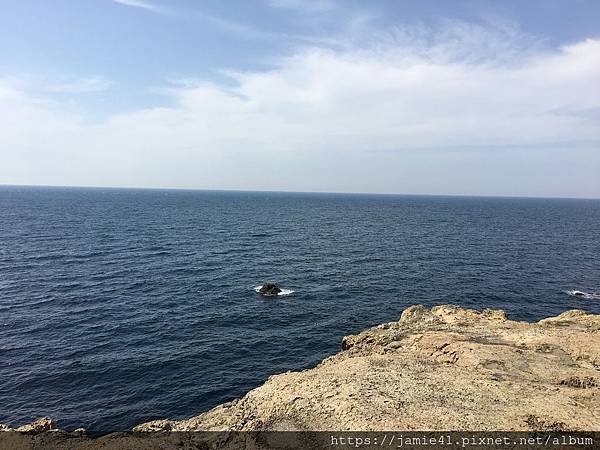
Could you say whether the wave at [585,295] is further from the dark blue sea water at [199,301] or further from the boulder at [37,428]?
the boulder at [37,428]

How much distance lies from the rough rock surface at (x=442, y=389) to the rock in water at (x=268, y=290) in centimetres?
2642

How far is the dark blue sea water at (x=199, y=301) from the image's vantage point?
32125mm

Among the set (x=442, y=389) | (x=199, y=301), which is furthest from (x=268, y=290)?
(x=442, y=389)

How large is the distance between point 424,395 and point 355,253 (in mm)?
63898

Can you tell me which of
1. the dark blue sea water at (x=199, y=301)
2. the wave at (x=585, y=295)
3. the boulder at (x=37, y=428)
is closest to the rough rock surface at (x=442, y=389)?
the boulder at (x=37, y=428)

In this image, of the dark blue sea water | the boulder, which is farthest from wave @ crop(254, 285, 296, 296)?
the boulder

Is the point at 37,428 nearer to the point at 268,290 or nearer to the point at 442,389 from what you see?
the point at 442,389

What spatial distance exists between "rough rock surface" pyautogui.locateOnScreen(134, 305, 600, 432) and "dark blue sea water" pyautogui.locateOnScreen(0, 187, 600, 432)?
10813mm

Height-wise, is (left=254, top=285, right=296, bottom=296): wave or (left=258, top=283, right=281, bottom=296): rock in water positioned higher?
(left=258, top=283, right=281, bottom=296): rock in water

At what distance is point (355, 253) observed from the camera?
8381 centimetres

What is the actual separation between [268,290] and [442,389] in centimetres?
3678

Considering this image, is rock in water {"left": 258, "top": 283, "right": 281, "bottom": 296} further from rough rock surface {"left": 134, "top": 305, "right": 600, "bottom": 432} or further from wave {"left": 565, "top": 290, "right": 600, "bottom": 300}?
wave {"left": 565, "top": 290, "right": 600, "bottom": 300}

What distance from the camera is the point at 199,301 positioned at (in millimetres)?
51438

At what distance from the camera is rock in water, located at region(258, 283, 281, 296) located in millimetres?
55275
